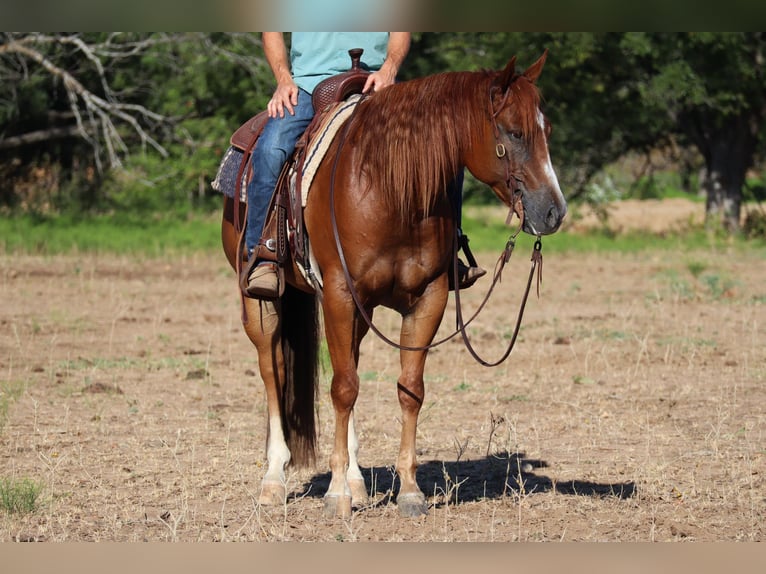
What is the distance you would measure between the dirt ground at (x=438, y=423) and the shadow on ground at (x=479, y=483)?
2cm

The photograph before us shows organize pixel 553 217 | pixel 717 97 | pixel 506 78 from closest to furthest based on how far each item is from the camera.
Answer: pixel 553 217
pixel 506 78
pixel 717 97

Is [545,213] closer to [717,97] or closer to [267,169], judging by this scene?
[267,169]

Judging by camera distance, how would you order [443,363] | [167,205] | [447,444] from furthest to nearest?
[167,205], [443,363], [447,444]

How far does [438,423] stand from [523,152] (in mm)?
3166

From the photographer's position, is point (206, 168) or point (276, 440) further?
point (206, 168)

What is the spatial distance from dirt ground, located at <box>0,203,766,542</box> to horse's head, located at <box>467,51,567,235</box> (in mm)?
1452

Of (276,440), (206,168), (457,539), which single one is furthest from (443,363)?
(206,168)

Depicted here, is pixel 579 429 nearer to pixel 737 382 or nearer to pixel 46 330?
pixel 737 382

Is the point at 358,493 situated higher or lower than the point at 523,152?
lower

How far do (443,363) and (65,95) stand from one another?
15918 mm

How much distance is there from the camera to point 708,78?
21.0m

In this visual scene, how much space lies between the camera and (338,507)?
5395 mm

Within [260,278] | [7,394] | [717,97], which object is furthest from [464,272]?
[717,97]

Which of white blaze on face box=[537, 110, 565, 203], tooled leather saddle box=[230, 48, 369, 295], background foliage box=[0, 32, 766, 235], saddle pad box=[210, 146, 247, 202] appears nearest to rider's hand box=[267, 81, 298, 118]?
tooled leather saddle box=[230, 48, 369, 295]
